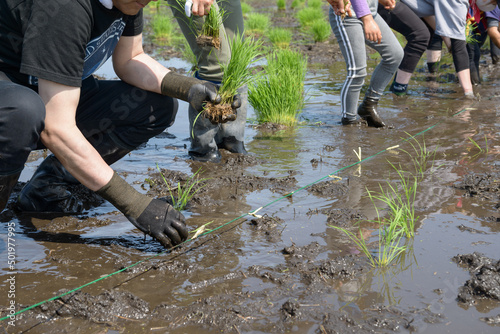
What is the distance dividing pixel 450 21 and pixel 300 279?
14.0 ft

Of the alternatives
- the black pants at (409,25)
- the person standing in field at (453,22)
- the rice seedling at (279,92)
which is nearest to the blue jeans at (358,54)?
the rice seedling at (279,92)

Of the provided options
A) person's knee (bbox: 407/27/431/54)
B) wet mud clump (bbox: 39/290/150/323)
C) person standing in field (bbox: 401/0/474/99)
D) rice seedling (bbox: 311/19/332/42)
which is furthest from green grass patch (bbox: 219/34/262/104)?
rice seedling (bbox: 311/19/332/42)

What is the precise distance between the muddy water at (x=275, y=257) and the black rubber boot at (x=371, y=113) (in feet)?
2.19

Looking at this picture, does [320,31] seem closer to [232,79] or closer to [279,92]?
[279,92]

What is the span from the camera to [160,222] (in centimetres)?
243

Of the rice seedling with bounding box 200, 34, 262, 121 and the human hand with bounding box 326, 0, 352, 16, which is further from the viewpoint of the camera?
the human hand with bounding box 326, 0, 352, 16

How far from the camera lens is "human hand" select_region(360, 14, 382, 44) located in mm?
4289

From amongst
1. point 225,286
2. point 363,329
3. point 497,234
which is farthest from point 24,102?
point 497,234

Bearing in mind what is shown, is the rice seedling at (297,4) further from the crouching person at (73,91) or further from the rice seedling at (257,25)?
the crouching person at (73,91)

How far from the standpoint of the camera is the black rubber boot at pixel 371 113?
15.8 ft

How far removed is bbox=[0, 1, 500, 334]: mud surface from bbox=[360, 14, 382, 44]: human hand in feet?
2.84

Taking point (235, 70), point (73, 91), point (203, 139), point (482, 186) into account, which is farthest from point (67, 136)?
point (482, 186)

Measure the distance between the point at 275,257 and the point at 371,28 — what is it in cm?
255

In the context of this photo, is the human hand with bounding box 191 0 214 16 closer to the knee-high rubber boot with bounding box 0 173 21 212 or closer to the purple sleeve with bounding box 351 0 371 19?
the knee-high rubber boot with bounding box 0 173 21 212
